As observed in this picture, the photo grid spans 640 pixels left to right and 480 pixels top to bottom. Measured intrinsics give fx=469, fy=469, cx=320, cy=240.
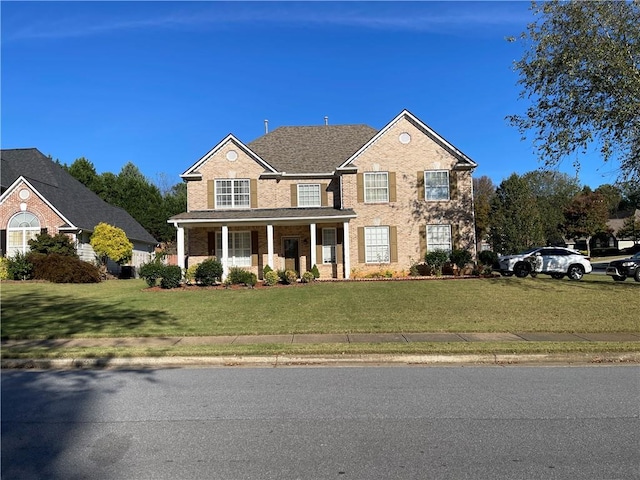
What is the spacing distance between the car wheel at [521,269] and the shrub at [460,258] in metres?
2.21

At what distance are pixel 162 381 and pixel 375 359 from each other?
3.69 meters

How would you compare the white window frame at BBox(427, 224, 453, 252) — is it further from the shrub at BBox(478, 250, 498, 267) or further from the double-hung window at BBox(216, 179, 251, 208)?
the double-hung window at BBox(216, 179, 251, 208)

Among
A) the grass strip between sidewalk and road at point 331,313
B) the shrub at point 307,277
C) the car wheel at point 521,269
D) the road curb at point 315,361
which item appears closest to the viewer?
the road curb at point 315,361

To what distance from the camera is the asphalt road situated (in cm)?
405

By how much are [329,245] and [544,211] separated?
44508 mm

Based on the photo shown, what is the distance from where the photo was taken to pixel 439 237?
2419 cm

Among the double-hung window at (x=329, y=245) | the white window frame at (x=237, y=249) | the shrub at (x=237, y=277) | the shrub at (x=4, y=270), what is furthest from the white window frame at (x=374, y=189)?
the shrub at (x=4, y=270)

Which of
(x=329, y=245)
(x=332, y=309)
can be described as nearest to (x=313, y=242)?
(x=329, y=245)

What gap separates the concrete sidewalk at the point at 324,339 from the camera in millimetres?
9664

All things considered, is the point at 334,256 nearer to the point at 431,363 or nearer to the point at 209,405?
the point at 431,363

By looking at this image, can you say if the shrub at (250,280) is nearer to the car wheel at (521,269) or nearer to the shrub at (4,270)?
the car wheel at (521,269)

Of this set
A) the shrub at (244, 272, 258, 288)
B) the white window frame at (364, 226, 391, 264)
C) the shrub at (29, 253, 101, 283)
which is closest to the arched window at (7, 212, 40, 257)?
the shrub at (29, 253, 101, 283)

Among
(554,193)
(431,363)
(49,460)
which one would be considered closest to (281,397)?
(49,460)

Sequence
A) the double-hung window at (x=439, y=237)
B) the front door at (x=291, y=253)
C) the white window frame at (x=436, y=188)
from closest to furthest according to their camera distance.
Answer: the double-hung window at (x=439, y=237) < the white window frame at (x=436, y=188) < the front door at (x=291, y=253)
